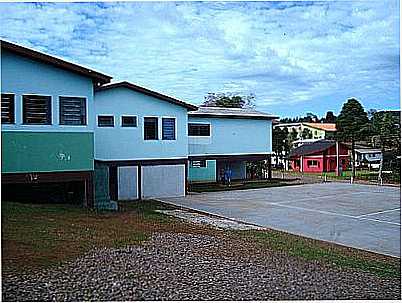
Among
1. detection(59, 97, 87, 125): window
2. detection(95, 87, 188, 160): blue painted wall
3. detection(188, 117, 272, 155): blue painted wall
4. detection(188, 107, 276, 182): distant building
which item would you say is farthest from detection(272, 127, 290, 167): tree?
detection(59, 97, 87, 125): window

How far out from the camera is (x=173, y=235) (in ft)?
26.4

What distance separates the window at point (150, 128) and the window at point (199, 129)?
4140 mm

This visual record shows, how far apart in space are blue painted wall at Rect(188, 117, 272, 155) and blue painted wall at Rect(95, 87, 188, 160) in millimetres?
3817

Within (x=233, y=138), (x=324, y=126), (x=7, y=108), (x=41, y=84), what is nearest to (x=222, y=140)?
(x=233, y=138)

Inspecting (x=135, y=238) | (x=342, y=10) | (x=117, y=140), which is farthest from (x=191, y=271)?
(x=117, y=140)

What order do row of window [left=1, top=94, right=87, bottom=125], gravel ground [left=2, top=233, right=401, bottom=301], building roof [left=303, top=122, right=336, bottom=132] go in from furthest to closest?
1. building roof [left=303, top=122, right=336, bottom=132]
2. row of window [left=1, top=94, right=87, bottom=125]
3. gravel ground [left=2, top=233, right=401, bottom=301]

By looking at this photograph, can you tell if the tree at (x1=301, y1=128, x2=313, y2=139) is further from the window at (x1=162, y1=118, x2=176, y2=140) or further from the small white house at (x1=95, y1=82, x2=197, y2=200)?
the window at (x1=162, y1=118, x2=176, y2=140)

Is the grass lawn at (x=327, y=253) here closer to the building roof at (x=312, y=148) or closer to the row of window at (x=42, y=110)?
the row of window at (x=42, y=110)

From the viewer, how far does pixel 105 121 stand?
1451 cm

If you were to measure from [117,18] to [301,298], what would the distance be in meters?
5.43

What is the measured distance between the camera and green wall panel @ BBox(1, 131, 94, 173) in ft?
32.2

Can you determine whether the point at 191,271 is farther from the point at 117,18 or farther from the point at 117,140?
the point at 117,140

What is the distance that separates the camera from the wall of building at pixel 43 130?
9.84m

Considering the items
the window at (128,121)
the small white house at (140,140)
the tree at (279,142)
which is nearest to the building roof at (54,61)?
the small white house at (140,140)
